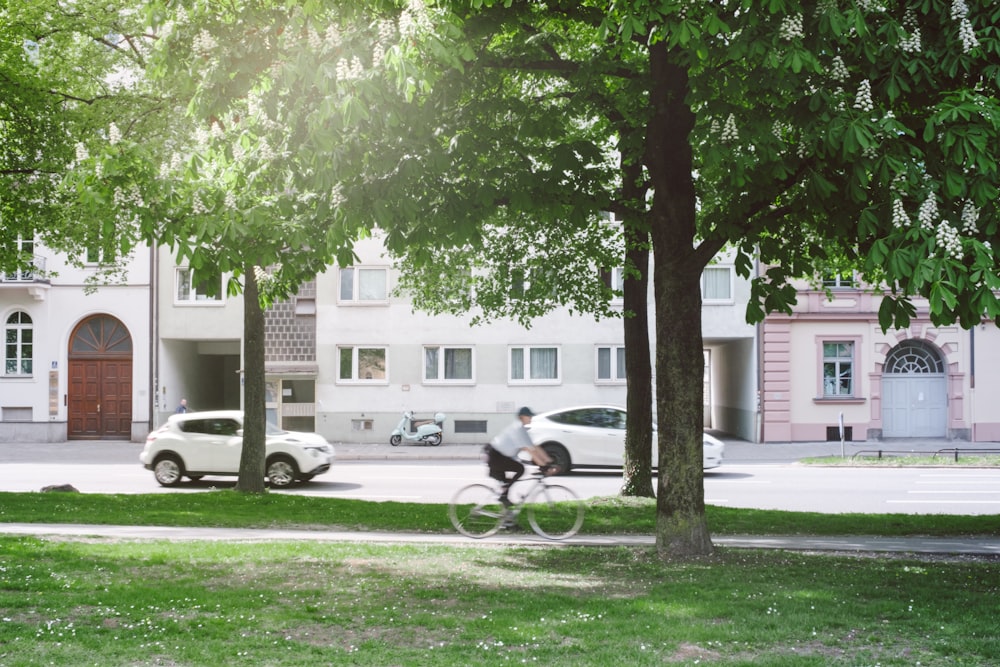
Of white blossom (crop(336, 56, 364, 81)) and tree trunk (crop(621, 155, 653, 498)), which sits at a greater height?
white blossom (crop(336, 56, 364, 81))

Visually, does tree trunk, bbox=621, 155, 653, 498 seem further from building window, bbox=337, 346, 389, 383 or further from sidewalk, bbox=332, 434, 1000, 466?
building window, bbox=337, 346, 389, 383

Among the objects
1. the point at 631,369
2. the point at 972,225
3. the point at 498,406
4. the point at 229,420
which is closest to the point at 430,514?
the point at 631,369

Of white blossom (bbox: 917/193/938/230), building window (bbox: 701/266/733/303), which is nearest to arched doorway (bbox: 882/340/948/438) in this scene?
building window (bbox: 701/266/733/303)

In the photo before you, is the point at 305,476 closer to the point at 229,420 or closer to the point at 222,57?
the point at 229,420

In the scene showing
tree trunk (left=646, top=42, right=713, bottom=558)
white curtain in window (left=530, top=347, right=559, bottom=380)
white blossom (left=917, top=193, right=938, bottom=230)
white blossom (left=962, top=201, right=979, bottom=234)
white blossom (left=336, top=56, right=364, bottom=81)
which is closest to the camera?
white blossom (left=917, top=193, right=938, bottom=230)

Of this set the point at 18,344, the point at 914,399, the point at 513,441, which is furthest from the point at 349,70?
the point at 18,344

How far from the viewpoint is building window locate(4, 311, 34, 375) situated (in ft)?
118

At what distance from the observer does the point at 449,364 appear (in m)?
34.7

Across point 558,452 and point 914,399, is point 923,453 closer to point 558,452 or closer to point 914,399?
point 914,399

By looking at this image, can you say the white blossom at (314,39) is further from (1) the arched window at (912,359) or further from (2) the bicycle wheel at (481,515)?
(1) the arched window at (912,359)

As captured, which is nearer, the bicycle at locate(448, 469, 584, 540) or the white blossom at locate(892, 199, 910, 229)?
the white blossom at locate(892, 199, 910, 229)

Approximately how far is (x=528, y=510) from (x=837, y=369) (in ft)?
77.3

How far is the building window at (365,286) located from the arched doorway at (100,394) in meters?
8.90

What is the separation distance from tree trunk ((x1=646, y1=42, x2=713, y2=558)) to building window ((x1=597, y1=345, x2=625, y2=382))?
947 inches
